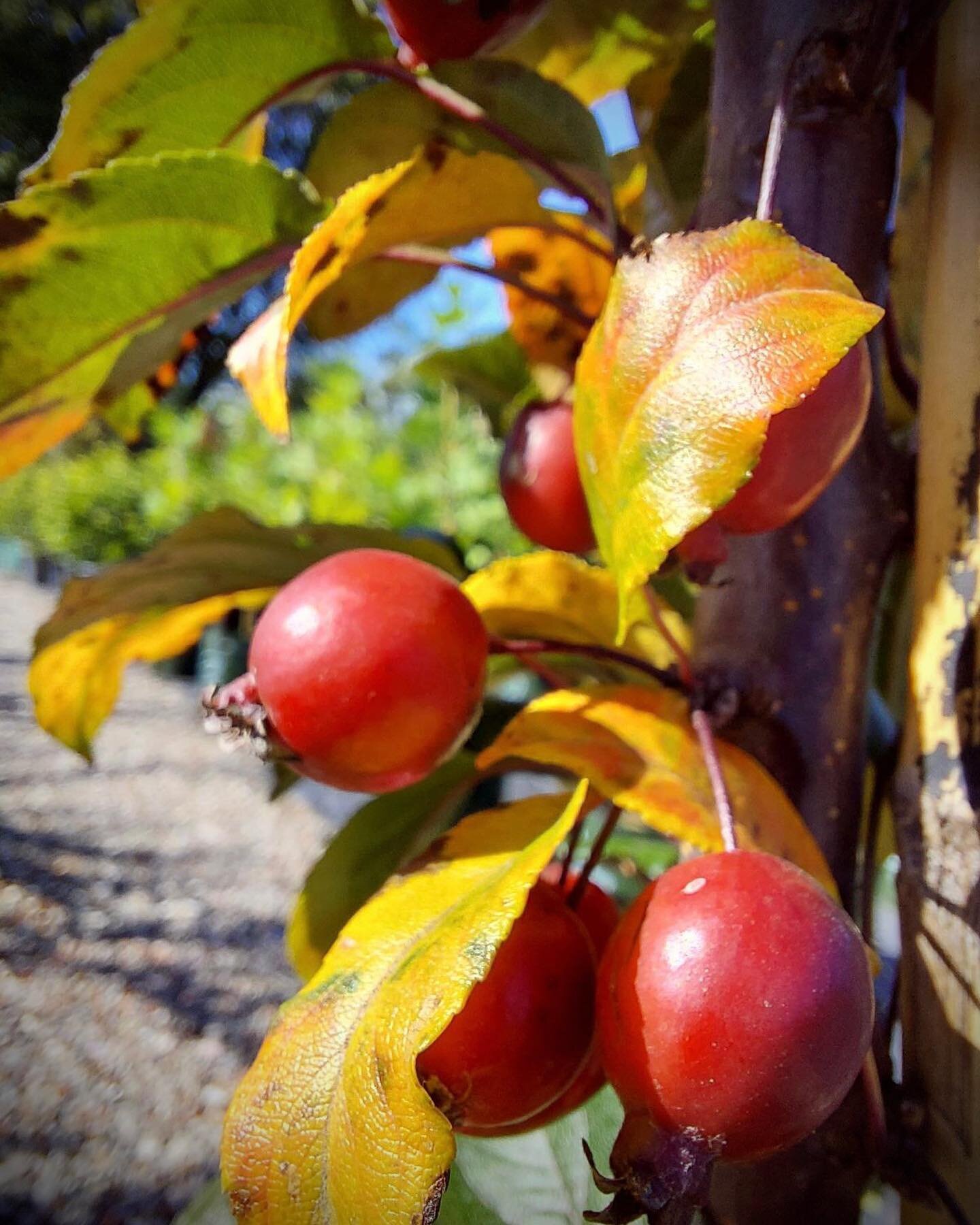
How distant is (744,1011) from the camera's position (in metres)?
0.21

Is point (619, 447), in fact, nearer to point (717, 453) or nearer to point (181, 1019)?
point (717, 453)

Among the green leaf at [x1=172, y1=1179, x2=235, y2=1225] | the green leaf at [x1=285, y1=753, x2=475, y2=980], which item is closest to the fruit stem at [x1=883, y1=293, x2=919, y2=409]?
the green leaf at [x1=285, y1=753, x2=475, y2=980]

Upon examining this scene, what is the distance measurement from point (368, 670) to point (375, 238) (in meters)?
0.15

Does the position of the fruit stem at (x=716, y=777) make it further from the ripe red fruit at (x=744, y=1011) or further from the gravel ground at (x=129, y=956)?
the gravel ground at (x=129, y=956)

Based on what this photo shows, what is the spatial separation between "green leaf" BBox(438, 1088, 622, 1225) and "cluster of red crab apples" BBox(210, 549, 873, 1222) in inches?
3.9

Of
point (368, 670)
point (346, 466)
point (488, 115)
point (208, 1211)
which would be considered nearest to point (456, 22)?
point (488, 115)

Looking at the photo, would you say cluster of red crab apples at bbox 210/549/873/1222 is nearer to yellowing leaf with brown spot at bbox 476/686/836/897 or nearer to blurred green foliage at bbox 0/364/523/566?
yellowing leaf with brown spot at bbox 476/686/836/897

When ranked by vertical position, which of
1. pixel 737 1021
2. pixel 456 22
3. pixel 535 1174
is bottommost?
pixel 535 1174

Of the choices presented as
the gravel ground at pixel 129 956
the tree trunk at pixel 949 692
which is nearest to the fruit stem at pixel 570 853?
the tree trunk at pixel 949 692

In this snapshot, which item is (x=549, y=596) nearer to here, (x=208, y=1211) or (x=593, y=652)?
(x=593, y=652)

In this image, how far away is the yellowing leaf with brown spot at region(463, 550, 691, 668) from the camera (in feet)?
1.19

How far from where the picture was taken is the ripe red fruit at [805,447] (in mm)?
236

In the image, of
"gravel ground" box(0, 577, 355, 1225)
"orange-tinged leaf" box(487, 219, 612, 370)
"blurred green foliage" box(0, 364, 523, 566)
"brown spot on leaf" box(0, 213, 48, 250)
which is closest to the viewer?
"brown spot on leaf" box(0, 213, 48, 250)

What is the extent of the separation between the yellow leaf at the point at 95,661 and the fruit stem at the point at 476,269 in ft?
0.50
